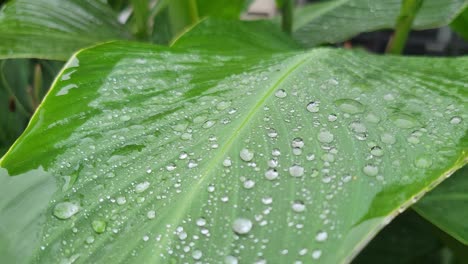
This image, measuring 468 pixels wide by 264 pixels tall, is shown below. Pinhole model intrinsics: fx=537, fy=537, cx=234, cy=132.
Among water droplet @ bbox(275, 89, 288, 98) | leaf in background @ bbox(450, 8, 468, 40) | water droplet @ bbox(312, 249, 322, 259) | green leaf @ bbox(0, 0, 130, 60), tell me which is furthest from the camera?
leaf in background @ bbox(450, 8, 468, 40)

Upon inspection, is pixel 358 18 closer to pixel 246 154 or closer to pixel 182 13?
pixel 182 13

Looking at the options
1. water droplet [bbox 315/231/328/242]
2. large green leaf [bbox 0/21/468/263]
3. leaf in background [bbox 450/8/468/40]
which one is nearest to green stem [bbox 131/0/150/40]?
large green leaf [bbox 0/21/468/263]


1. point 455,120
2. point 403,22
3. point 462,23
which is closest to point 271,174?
point 455,120

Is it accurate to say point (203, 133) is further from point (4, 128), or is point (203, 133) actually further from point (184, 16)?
point (4, 128)

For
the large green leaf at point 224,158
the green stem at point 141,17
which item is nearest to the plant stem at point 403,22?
the large green leaf at point 224,158

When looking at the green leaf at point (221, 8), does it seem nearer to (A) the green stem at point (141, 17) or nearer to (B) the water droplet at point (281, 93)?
(A) the green stem at point (141, 17)

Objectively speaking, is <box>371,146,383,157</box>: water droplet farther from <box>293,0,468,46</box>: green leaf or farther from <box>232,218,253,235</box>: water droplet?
<box>293,0,468,46</box>: green leaf
